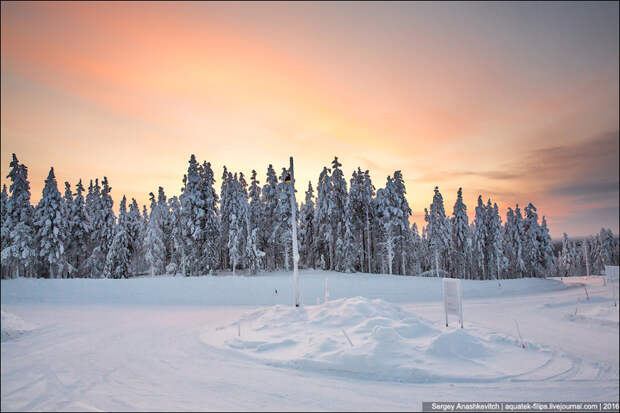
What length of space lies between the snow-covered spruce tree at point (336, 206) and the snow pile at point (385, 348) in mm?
32160

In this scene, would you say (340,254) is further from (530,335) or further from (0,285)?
(0,285)

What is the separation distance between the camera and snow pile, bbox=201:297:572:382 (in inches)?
284

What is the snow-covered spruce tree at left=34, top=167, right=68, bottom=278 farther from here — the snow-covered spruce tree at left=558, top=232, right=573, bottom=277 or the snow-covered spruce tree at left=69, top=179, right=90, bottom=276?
the snow-covered spruce tree at left=558, top=232, right=573, bottom=277

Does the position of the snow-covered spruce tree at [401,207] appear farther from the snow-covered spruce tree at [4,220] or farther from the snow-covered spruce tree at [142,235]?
the snow-covered spruce tree at [4,220]

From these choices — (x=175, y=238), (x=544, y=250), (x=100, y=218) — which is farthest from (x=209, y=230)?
(x=544, y=250)

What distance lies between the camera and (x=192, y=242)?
40.4 m

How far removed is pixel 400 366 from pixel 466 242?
50.6 meters

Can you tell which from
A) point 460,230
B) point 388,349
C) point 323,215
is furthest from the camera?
point 460,230

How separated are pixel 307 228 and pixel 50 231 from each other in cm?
5054

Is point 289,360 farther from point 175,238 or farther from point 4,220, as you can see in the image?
point 175,238

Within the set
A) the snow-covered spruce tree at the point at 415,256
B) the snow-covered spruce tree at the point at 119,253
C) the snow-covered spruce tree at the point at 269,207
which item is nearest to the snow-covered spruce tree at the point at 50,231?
the snow-covered spruce tree at the point at 119,253

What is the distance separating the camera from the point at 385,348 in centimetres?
820

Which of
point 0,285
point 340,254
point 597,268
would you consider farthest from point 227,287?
point 597,268

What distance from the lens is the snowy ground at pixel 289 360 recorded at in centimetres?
380
